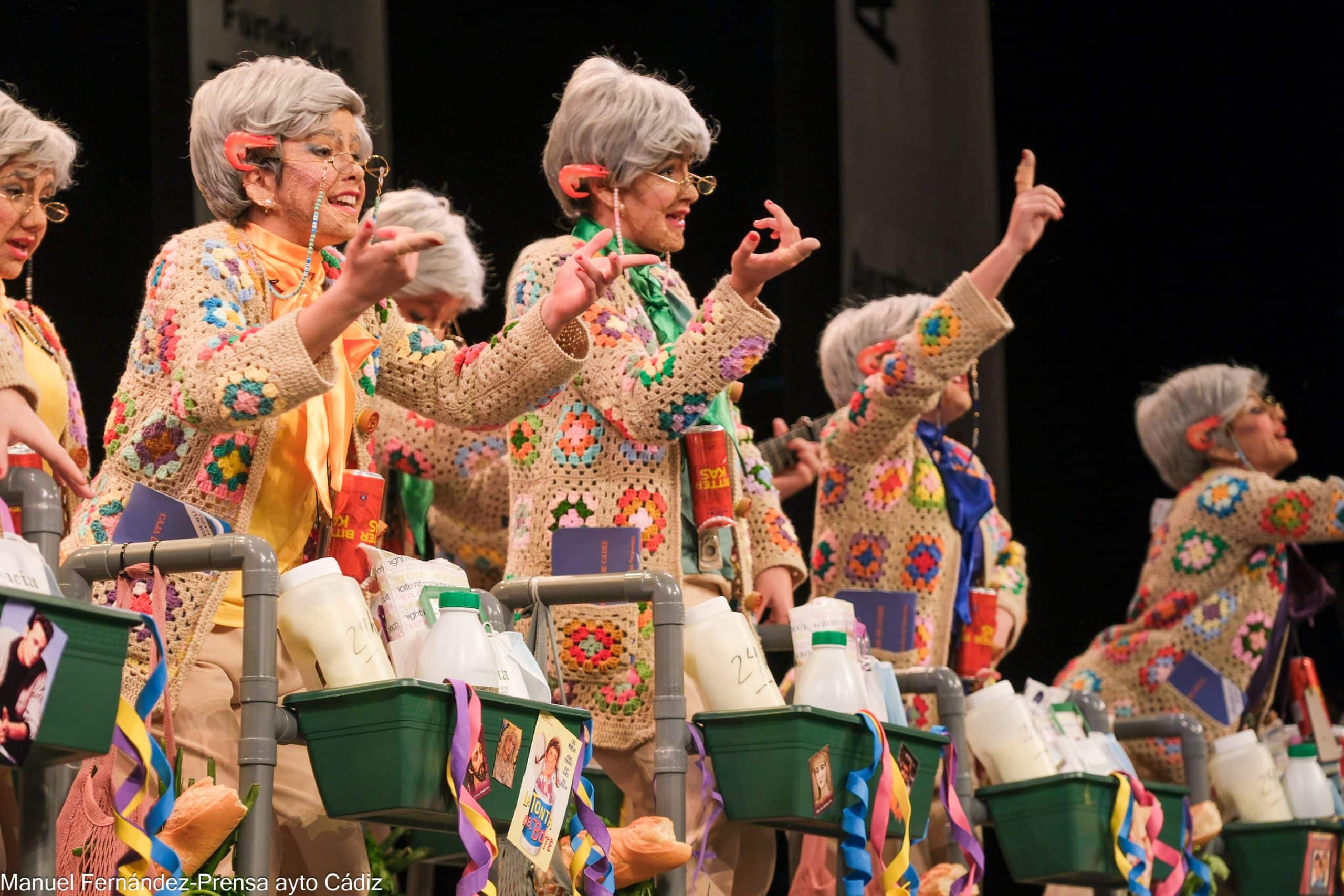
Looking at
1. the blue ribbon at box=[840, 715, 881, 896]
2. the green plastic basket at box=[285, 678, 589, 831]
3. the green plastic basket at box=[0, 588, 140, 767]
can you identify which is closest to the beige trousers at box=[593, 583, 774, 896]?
the blue ribbon at box=[840, 715, 881, 896]

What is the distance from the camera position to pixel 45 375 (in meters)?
2.92

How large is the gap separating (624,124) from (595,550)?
76 cm

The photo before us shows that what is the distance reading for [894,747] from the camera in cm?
269

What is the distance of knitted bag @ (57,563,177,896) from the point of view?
1941mm

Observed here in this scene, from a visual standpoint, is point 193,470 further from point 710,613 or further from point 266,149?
point 710,613

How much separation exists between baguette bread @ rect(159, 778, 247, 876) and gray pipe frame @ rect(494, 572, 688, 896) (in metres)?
0.61

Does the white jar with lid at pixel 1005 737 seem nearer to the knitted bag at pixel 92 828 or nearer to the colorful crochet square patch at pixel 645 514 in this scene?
the colorful crochet square patch at pixel 645 514

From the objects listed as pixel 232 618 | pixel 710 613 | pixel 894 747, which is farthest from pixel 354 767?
pixel 894 747

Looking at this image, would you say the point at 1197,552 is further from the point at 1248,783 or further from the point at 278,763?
the point at 278,763

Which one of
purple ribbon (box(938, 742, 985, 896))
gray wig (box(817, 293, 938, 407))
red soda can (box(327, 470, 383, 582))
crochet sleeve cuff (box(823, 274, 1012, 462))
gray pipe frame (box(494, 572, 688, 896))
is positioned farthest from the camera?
gray wig (box(817, 293, 938, 407))

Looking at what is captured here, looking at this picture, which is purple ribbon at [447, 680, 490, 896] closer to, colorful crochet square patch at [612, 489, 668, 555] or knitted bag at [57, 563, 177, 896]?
knitted bag at [57, 563, 177, 896]

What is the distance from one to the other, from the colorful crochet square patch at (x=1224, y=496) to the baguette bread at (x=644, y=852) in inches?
119

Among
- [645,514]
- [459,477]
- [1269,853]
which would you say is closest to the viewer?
[645,514]

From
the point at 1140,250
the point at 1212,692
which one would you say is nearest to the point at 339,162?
the point at 1212,692
